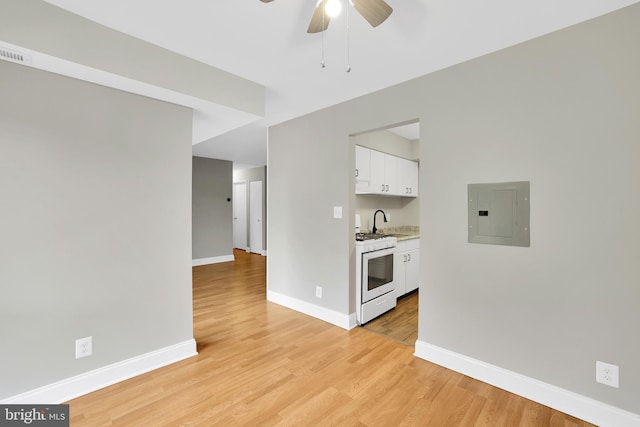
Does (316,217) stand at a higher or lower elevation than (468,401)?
higher

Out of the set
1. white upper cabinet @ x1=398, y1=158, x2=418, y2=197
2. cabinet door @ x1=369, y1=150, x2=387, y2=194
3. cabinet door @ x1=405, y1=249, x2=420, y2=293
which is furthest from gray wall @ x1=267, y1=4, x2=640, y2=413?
white upper cabinet @ x1=398, y1=158, x2=418, y2=197

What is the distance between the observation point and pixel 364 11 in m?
1.49

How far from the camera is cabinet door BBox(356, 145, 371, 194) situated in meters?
3.57

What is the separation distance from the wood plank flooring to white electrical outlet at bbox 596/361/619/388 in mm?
1315

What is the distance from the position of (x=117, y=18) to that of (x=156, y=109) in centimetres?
70

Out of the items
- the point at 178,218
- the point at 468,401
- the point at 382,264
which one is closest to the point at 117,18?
the point at 178,218

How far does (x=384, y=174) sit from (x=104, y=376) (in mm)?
3685

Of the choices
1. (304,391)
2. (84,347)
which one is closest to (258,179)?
(84,347)

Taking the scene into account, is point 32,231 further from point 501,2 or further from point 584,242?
point 584,242

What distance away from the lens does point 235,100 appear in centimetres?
257

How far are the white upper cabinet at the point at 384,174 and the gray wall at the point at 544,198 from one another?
89 cm

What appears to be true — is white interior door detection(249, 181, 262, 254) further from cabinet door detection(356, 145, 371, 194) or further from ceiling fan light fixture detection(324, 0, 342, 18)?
ceiling fan light fixture detection(324, 0, 342, 18)

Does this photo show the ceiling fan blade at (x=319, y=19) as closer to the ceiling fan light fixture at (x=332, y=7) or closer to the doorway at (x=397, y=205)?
the ceiling fan light fixture at (x=332, y=7)

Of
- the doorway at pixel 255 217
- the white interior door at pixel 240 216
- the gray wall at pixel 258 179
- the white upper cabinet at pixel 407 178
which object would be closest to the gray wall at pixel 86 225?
the white upper cabinet at pixel 407 178
